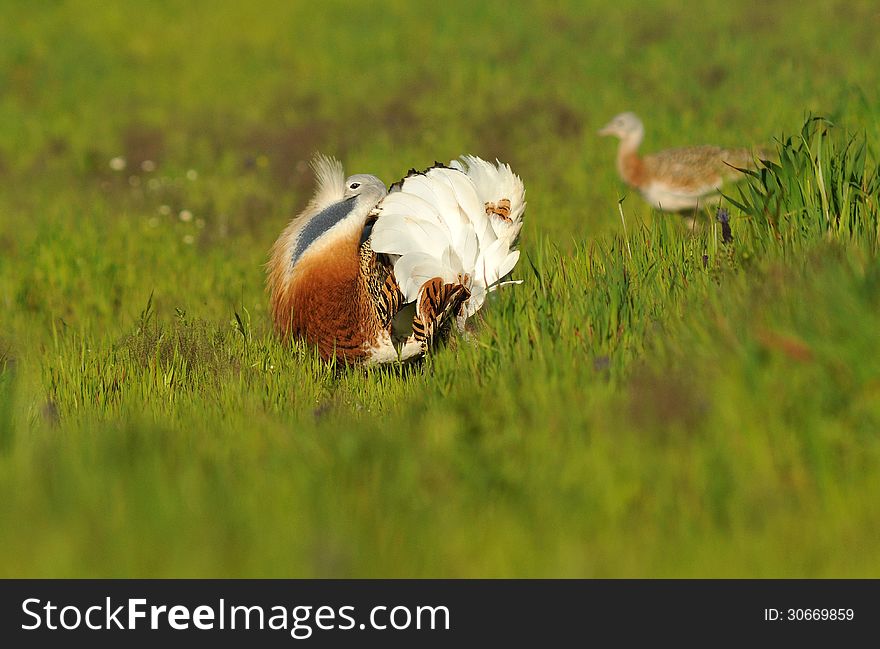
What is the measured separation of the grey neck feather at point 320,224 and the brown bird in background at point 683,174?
2.68m

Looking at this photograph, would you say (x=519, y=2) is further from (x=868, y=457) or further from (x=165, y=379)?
(x=868, y=457)

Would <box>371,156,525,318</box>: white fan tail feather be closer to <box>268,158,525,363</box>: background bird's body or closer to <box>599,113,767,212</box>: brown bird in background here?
<box>268,158,525,363</box>: background bird's body

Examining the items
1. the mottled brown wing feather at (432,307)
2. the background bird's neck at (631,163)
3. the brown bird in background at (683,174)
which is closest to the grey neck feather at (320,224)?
the mottled brown wing feather at (432,307)

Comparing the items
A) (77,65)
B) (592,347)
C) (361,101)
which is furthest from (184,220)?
(77,65)

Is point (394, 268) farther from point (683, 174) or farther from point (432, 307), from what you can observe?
point (683, 174)

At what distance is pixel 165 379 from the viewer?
4.69m

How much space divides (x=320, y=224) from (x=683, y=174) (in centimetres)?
329

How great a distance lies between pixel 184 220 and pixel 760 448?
6904 mm

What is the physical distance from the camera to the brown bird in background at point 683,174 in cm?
712

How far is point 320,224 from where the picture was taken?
5074 mm

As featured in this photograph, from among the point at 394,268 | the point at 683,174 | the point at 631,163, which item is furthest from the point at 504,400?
the point at 631,163

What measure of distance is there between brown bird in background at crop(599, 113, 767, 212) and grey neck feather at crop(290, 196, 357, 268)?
268 cm

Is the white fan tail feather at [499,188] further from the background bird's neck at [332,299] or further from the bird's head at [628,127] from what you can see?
the bird's head at [628,127]

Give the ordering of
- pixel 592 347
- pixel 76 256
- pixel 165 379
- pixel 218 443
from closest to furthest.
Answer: pixel 218 443
pixel 592 347
pixel 165 379
pixel 76 256
